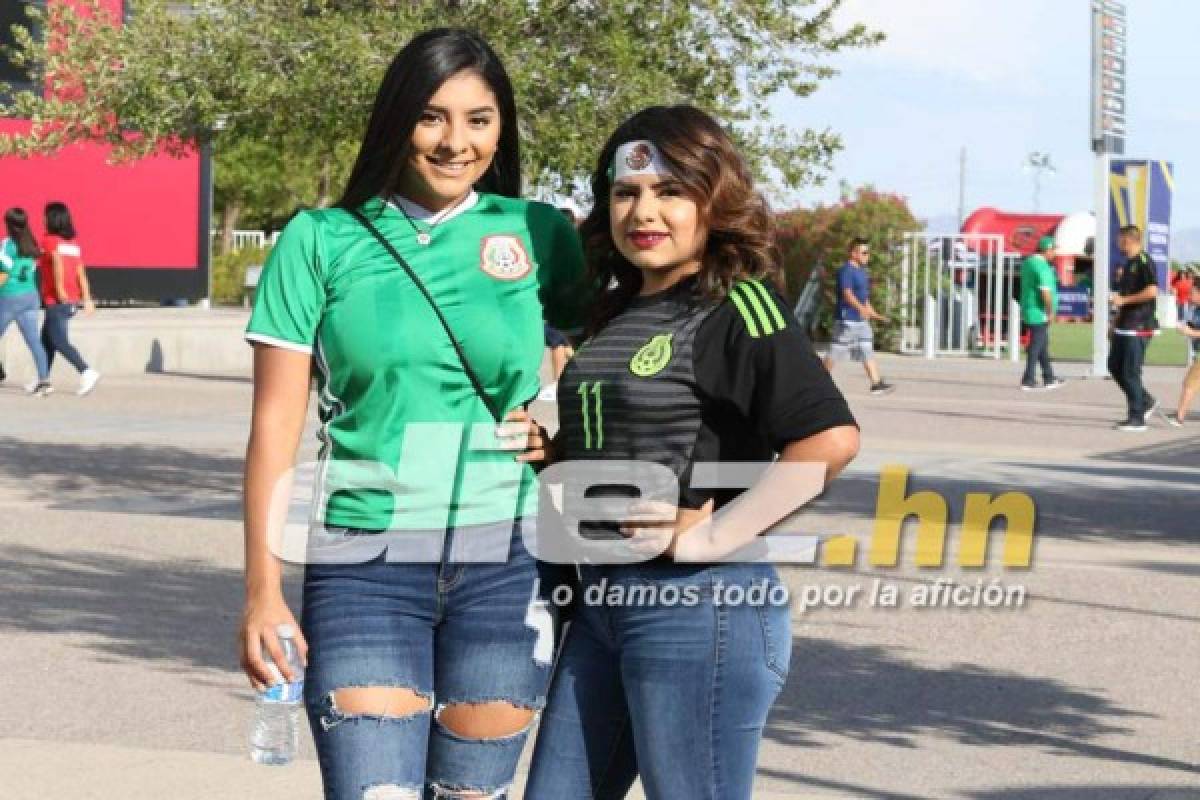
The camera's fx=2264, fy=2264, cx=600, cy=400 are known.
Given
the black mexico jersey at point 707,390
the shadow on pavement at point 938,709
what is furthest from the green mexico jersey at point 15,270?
the black mexico jersey at point 707,390

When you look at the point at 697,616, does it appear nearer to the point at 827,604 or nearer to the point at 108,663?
the point at 108,663

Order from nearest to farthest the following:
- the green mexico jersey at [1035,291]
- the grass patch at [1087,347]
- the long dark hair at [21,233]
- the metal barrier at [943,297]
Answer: the long dark hair at [21,233]
the green mexico jersey at [1035,291]
the metal barrier at [943,297]
the grass patch at [1087,347]

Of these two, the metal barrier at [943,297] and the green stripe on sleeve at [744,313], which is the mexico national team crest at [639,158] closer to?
the green stripe on sleeve at [744,313]

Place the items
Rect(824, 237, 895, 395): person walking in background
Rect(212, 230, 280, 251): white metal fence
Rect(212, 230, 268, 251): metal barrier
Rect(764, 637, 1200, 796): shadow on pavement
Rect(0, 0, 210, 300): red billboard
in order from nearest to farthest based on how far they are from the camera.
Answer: Rect(764, 637, 1200, 796): shadow on pavement → Rect(824, 237, 895, 395): person walking in background → Rect(0, 0, 210, 300): red billboard → Rect(212, 230, 280, 251): white metal fence → Rect(212, 230, 268, 251): metal barrier

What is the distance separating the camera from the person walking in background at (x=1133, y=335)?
20.2 m

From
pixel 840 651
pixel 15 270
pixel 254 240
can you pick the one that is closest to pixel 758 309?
pixel 840 651

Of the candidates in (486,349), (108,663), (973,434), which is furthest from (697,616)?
(973,434)

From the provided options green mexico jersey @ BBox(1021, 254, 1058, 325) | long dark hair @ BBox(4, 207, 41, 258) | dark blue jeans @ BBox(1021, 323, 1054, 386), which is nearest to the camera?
long dark hair @ BBox(4, 207, 41, 258)

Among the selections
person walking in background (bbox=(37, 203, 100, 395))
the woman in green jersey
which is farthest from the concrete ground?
person walking in background (bbox=(37, 203, 100, 395))

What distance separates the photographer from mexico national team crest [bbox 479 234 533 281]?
12.1 feet

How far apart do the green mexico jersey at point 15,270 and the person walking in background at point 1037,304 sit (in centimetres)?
1124

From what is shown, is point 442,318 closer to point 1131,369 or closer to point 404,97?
point 404,97

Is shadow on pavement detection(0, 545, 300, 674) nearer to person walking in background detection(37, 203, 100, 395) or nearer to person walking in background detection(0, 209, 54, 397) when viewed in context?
Result: person walking in background detection(0, 209, 54, 397)

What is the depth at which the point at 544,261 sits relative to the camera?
380 cm
